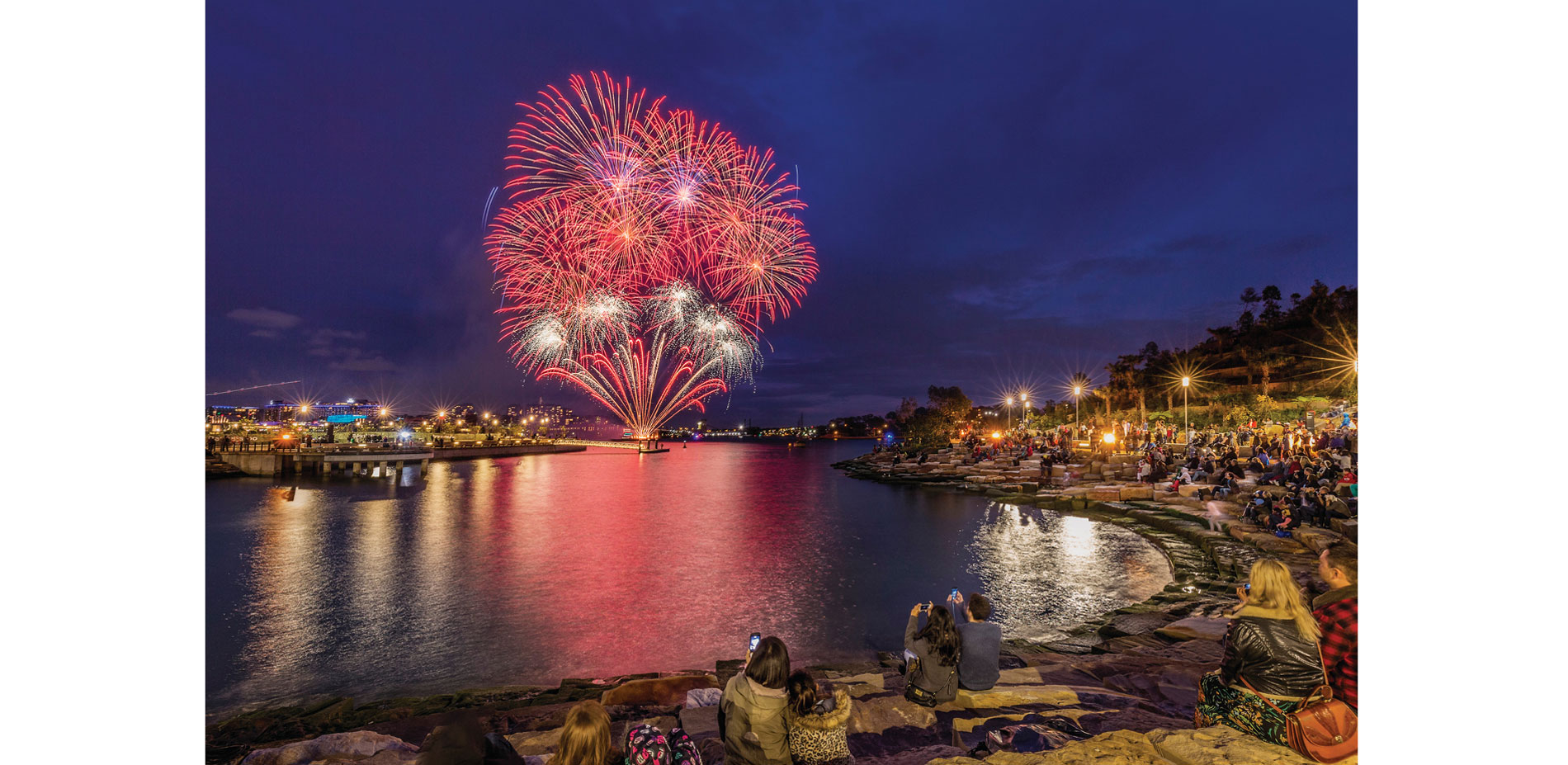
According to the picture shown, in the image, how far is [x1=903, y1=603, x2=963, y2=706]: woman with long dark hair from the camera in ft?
18.7

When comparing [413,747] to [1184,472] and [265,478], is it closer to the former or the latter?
[1184,472]

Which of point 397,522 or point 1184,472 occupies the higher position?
point 1184,472

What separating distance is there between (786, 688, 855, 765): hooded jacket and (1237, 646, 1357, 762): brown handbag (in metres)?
2.76

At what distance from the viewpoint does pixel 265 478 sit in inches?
2283

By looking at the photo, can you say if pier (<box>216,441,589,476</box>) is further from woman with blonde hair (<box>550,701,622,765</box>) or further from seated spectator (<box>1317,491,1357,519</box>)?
woman with blonde hair (<box>550,701,622,765</box>)

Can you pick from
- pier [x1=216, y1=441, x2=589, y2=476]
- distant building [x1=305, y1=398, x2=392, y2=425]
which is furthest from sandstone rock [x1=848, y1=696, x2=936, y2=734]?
distant building [x1=305, y1=398, x2=392, y2=425]

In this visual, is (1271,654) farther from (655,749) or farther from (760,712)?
(655,749)

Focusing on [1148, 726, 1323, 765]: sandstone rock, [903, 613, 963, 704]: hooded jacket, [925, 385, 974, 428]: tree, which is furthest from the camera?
[925, 385, 974, 428]: tree

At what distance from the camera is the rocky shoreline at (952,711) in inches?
174

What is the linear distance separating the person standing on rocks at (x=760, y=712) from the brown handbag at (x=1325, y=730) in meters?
3.16

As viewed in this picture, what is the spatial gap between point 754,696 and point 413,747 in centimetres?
397

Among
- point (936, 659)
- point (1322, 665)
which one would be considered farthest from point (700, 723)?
point (1322, 665)

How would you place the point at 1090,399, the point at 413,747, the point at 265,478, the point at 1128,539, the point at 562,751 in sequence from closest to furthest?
the point at 562,751
the point at 413,747
the point at 1128,539
the point at 265,478
the point at 1090,399

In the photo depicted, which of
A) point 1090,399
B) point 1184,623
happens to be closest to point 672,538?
point 1184,623
